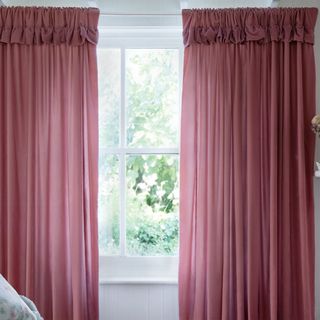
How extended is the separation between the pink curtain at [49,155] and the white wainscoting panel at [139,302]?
0.41 ft

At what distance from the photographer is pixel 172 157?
2443mm

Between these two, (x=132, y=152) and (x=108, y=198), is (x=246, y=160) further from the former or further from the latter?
(x=108, y=198)

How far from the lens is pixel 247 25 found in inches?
86.5

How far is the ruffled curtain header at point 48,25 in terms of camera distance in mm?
2209

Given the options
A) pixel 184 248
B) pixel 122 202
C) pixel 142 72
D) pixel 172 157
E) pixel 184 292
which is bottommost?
pixel 184 292

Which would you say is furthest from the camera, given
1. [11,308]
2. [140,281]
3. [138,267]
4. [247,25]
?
[138,267]

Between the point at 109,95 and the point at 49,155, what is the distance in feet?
1.80

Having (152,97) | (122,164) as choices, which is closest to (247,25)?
(152,97)

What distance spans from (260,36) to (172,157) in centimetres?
90

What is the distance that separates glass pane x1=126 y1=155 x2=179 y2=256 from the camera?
2.45 m

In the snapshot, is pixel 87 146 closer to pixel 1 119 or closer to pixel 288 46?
pixel 1 119

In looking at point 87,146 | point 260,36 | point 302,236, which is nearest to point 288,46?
point 260,36

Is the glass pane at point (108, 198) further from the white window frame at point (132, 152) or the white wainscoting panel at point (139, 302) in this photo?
the white wainscoting panel at point (139, 302)

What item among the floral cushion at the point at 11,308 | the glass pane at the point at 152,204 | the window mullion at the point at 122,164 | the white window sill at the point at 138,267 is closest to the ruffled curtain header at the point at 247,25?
the window mullion at the point at 122,164
